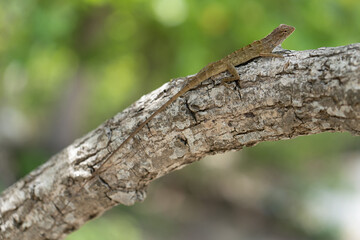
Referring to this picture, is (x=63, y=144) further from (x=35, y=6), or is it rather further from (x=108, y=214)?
(x=35, y=6)

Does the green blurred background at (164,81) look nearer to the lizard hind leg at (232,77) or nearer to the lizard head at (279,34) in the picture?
the lizard head at (279,34)

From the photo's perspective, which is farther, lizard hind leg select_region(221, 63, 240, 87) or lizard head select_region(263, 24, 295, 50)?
lizard head select_region(263, 24, 295, 50)

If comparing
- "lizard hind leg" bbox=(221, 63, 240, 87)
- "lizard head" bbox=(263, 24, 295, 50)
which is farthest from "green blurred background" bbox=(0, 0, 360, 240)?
"lizard hind leg" bbox=(221, 63, 240, 87)

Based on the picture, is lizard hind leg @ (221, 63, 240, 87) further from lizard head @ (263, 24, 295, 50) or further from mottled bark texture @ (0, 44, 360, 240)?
lizard head @ (263, 24, 295, 50)

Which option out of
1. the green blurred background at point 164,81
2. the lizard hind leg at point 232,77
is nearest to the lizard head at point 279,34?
the green blurred background at point 164,81

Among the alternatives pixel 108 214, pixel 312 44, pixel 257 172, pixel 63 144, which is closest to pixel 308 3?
pixel 312 44

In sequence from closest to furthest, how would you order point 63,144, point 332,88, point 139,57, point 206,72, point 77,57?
1. point 332,88
2. point 206,72
3. point 77,57
4. point 139,57
5. point 63,144
